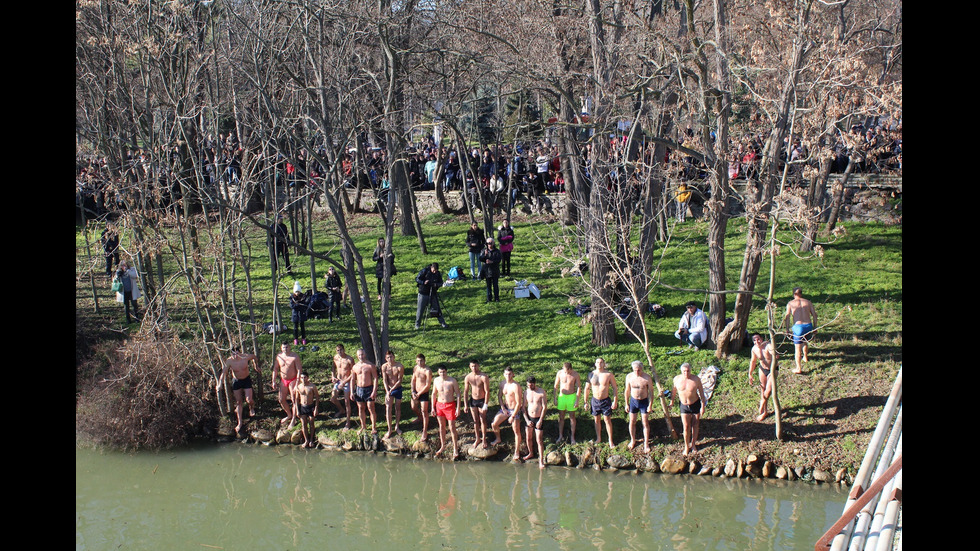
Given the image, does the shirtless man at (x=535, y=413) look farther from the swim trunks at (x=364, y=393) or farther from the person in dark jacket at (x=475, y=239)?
the person in dark jacket at (x=475, y=239)

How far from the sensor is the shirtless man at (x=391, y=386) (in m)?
14.2

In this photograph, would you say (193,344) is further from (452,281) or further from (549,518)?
(549,518)

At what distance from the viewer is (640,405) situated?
42.4 feet

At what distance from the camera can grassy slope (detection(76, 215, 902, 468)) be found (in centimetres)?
1310

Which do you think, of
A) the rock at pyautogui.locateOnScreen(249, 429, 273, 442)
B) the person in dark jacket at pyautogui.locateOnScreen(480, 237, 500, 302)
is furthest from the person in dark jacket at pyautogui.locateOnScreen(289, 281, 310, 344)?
the person in dark jacket at pyautogui.locateOnScreen(480, 237, 500, 302)

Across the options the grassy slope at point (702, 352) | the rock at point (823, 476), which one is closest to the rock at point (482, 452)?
the grassy slope at point (702, 352)

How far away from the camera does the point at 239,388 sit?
14797mm

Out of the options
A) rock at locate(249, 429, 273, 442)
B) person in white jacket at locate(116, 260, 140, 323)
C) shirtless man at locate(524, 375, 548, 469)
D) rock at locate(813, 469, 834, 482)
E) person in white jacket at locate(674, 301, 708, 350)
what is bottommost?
rock at locate(813, 469, 834, 482)

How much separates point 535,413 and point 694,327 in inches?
146

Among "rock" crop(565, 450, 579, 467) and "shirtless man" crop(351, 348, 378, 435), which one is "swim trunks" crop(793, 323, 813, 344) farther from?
"shirtless man" crop(351, 348, 378, 435)

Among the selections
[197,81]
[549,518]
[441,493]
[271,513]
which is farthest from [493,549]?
[197,81]

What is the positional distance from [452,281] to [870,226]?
10.7 m

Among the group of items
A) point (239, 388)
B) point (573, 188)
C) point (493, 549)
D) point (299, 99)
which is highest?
point (299, 99)

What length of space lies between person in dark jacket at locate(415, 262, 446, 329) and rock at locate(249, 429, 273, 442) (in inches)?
154
